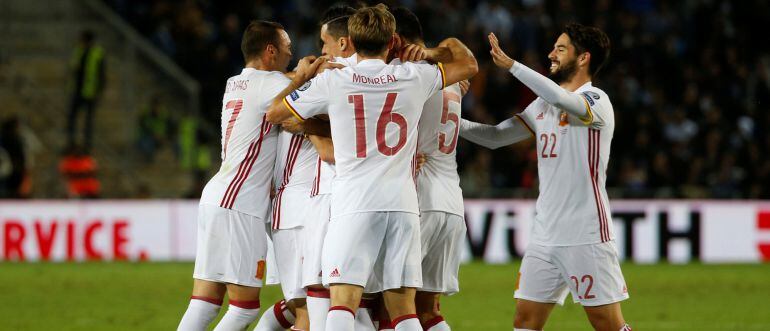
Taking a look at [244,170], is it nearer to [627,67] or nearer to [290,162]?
[290,162]

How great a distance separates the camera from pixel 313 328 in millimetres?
6508

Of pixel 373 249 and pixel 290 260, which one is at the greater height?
pixel 373 249

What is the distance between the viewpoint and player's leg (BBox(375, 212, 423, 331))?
620 cm

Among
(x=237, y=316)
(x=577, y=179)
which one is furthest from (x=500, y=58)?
(x=237, y=316)

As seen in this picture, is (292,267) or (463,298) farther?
(463,298)

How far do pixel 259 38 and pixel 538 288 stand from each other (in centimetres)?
222

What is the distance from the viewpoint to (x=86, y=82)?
58.5ft

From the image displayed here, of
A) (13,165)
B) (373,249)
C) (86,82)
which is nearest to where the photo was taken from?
(373,249)

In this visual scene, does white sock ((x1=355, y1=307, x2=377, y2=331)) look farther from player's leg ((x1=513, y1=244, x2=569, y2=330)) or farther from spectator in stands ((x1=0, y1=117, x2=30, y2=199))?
spectator in stands ((x1=0, y1=117, x2=30, y2=199))

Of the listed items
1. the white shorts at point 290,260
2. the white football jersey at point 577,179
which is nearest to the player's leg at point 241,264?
the white shorts at point 290,260

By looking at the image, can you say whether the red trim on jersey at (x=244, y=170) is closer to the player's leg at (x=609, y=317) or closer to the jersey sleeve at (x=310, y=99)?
the jersey sleeve at (x=310, y=99)

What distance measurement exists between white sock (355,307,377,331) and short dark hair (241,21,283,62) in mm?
1664

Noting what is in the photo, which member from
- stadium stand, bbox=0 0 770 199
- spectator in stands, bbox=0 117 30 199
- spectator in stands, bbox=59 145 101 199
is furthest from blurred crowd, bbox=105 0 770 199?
spectator in stands, bbox=0 117 30 199

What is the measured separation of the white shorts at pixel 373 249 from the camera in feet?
20.1
